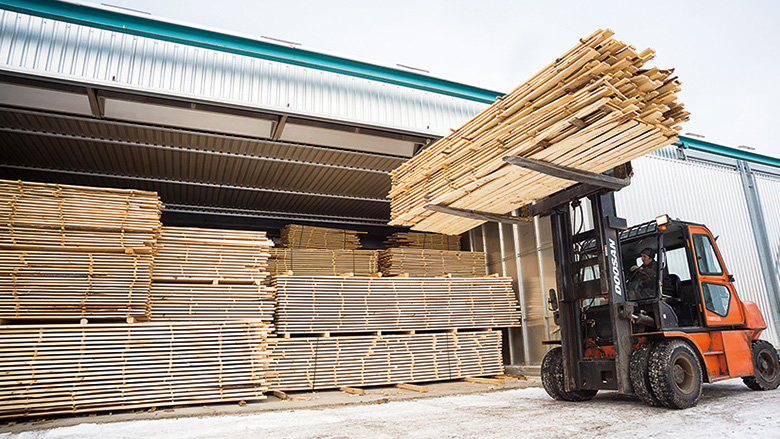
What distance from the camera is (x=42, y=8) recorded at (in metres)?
7.55

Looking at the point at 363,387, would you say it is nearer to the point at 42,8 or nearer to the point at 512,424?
the point at 512,424

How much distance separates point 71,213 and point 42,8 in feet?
10.3

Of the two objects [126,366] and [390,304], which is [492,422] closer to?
[390,304]

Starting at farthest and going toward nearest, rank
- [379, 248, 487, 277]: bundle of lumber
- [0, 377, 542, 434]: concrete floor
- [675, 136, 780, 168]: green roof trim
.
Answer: [675, 136, 780, 168]: green roof trim < [379, 248, 487, 277]: bundle of lumber < [0, 377, 542, 434]: concrete floor

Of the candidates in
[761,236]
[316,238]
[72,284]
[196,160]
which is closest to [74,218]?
[72,284]

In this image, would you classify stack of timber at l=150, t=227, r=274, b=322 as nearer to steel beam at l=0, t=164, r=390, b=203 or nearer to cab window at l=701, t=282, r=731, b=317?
steel beam at l=0, t=164, r=390, b=203

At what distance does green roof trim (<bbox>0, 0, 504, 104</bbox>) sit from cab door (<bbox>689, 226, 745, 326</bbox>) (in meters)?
5.21

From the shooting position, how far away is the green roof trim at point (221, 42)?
25.0ft

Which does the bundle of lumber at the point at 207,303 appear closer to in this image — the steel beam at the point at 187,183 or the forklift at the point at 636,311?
the forklift at the point at 636,311

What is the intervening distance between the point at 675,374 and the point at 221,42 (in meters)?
8.16

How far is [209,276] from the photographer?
834 cm

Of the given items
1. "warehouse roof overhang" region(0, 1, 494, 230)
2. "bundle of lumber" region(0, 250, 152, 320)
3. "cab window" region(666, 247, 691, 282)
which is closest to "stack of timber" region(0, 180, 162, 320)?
"bundle of lumber" region(0, 250, 152, 320)

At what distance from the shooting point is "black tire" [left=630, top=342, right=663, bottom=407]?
5.61 metres

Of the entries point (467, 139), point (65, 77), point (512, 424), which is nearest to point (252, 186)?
point (65, 77)
